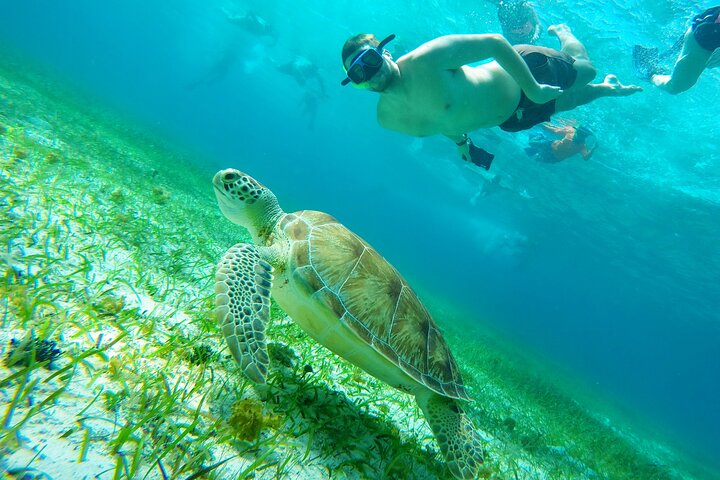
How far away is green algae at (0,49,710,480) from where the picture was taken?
1325 millimetres

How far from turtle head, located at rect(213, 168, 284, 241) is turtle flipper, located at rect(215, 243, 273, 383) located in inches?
26.0

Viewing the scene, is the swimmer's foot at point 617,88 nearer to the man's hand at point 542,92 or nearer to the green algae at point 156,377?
the man's hand at point 542,92

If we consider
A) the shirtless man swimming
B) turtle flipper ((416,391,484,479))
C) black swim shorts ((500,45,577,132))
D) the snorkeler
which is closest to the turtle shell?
turtle flipper ((416,391,484,479))

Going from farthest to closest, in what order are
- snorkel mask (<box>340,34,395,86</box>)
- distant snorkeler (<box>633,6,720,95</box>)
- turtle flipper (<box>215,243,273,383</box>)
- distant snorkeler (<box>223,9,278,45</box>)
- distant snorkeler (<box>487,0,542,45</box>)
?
distant snorkeler (<box>223,9,278,45</box>) → distant snorkeler (<box>487,0,542,45</box>) → distant snorkeler (<box>633,6,720,95</box>) → snorkel mask (<box>340,34,395,86</box>) → turtle flipper (<box>215,243,273,383</box>)

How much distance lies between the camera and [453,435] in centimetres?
232

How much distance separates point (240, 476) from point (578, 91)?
646 cm

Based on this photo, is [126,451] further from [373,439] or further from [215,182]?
[215,182]

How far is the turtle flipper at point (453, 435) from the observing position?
2.21 meters

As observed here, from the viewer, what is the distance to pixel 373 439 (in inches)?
85.7

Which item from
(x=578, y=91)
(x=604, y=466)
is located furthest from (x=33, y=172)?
(x=604, y=466)

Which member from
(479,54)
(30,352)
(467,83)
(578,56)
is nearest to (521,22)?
(578,56)

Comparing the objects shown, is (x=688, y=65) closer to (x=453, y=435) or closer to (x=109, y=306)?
(x=453, y=435)

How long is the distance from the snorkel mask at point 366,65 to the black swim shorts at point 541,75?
2400 millimetres

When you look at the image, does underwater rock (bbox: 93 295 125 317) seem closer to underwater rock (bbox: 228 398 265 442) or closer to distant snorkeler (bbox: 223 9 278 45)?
underwater rock (bbox: 228 398 265 442)
